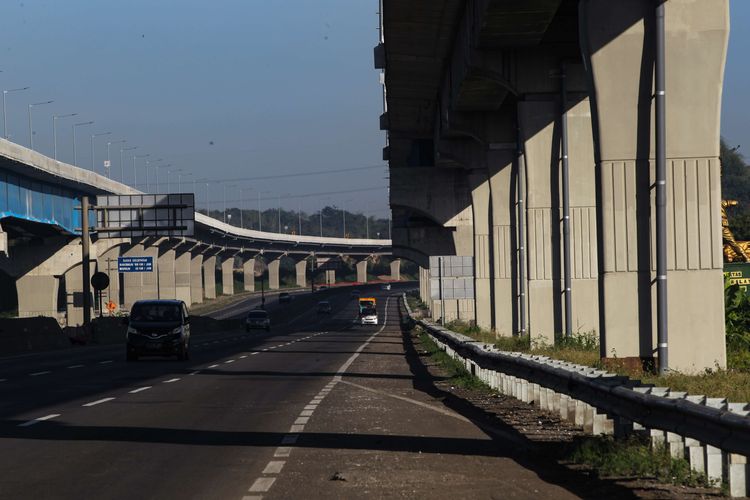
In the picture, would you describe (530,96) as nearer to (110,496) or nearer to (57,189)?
(110,496)

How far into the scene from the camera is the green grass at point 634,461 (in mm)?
10781

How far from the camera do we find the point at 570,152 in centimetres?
3584

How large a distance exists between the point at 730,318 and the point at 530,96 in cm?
1059

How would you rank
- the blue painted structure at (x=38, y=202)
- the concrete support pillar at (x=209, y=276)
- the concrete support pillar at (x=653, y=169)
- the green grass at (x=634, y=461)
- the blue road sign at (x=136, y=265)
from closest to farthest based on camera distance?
1. the green grass at (x=634, y=461)
2. the concrete support pillar at (x=653, y=169)
3. the blue painted structure at (x=38, y=202)
4. the blue road sign at (x=136, y=265)
5. the concrete support pillar at (x=209, y=276)

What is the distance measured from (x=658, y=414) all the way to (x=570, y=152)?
1001 inches

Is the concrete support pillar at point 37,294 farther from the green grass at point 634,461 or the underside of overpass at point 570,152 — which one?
the green grass at point 634,461

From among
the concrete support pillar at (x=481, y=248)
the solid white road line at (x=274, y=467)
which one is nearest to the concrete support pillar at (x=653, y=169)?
the solid white road line at (x=274, y=467)

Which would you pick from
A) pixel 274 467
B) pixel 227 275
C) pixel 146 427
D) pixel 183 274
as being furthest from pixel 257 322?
pixel 227 275

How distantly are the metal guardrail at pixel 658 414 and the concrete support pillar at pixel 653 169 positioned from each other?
290 centimetres


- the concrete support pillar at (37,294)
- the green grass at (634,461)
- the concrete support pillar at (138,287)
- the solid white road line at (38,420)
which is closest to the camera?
the green grass at (634,461)

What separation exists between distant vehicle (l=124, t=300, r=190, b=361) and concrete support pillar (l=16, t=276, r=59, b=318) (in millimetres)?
51836

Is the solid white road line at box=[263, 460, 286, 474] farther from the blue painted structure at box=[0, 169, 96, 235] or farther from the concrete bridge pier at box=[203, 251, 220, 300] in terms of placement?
the concrete bridge pier at box=[203, 251, 220, 300]

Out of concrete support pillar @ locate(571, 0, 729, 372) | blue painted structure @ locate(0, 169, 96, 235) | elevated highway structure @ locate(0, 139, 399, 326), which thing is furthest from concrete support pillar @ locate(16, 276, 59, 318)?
concrete support pillar @ locate(571, 0, 729, 372)

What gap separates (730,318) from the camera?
27391mm
